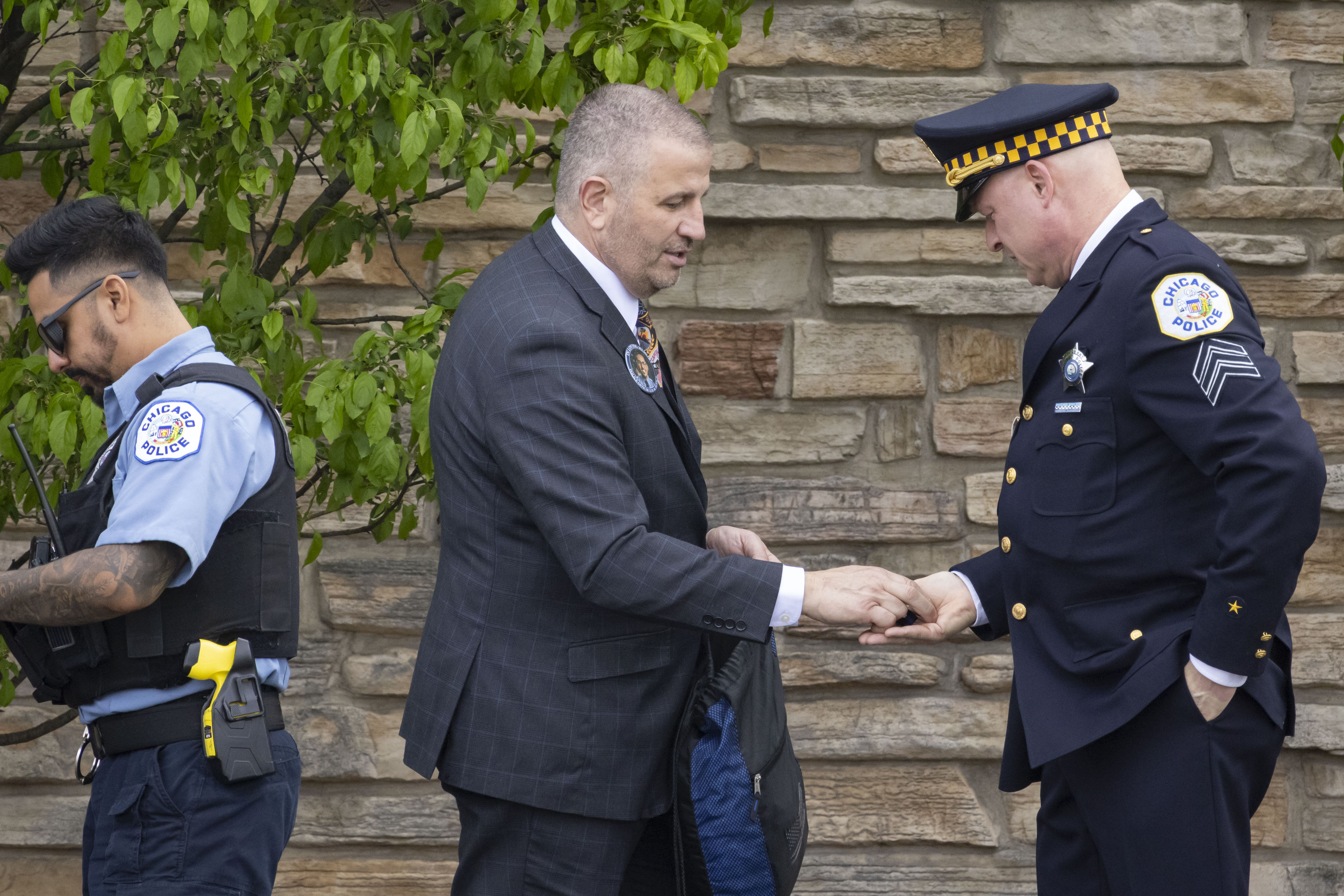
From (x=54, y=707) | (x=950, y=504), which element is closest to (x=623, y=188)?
(x=950, y=504)

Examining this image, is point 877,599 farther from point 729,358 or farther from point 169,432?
point 729,358

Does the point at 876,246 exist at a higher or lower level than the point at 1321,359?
higher

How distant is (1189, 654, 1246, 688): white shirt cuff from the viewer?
5.94 ft

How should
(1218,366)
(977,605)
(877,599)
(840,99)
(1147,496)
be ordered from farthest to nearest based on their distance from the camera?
(840,99) → (977,605) → (877,599) → (1147,496) → (1218,366)

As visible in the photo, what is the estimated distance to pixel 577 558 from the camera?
1.84 meters

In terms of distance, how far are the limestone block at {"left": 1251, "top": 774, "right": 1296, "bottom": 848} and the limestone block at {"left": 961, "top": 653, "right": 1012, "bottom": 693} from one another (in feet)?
2.59

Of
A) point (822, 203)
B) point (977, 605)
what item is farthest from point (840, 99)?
point (977, 605)

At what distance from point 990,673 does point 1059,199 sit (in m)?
1.69

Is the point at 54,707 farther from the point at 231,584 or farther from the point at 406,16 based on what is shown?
the point at 406,16

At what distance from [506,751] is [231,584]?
0.52 metres

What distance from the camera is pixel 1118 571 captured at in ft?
6.32

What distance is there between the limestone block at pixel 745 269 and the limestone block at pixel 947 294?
0.14m

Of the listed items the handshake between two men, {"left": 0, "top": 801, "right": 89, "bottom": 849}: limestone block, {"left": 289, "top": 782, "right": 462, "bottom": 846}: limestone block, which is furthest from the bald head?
{"left": 0, "top": 801, "right": 89, "bottom": 849}: limestone block

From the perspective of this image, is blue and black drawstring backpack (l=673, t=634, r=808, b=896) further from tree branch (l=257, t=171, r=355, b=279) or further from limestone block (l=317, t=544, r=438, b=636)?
limestone block (l=317, t=544, r=438, b=636)
